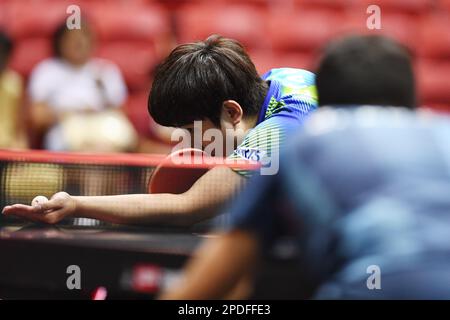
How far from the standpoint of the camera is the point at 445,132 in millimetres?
1686

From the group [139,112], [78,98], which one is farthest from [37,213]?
[139,112]

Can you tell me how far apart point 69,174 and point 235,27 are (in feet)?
13.3

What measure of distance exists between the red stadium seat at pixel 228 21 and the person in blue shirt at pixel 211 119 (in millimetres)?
3617

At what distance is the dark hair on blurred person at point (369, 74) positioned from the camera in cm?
173

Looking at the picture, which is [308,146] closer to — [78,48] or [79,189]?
[79,189]

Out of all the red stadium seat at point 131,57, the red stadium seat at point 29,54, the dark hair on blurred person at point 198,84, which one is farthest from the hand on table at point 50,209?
the red stadium seat at point 29,54

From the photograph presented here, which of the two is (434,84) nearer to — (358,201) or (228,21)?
(228,21)

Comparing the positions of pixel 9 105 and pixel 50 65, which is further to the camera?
pixel 50 65

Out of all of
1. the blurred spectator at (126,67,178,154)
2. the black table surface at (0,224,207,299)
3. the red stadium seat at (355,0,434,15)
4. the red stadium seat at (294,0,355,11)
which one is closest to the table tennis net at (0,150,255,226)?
the black table surface at (0,224,207,299)

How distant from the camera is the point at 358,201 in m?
1.60

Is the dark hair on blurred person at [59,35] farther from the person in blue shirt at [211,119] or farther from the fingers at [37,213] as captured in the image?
the fingers at [37,213]

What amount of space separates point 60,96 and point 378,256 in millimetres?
4547
